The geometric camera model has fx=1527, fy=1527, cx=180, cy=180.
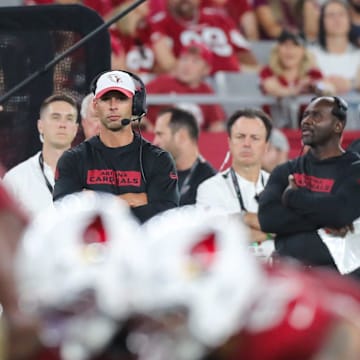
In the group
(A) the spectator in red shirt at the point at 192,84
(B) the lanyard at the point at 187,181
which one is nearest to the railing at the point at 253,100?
(A) the spectator in red shirt at the point at 192,84

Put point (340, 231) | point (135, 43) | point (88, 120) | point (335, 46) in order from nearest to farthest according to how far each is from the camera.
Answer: point (340, 231)
point (88, 120)
point (135, 43)
point (335, 46)

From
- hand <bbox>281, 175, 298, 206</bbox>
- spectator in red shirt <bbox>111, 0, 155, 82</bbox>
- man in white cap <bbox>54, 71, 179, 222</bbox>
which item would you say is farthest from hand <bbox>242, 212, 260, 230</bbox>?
spectator in red shirt <bbox>111, 0, 155, 82</bbox>

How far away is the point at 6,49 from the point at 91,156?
1594mm

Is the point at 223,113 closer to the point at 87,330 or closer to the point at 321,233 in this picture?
the point at 321,233

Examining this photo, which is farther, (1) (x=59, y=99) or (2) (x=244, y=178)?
(2) (x=244, y=178)

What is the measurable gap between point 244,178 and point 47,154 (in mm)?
1231

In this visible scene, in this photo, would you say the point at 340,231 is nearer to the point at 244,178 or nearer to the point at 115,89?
the point at 244,178

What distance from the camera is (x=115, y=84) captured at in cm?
782

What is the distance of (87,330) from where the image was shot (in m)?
4.05

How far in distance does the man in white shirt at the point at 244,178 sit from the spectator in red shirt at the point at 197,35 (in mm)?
2454

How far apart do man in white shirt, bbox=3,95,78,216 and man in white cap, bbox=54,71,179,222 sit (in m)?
0.71

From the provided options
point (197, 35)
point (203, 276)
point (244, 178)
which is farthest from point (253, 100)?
point (203, 276)

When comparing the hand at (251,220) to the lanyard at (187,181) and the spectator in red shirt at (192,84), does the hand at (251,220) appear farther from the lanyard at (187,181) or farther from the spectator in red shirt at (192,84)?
the spectator in red shirt at (192,84)

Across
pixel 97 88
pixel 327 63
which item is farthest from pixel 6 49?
pixel 327 63
